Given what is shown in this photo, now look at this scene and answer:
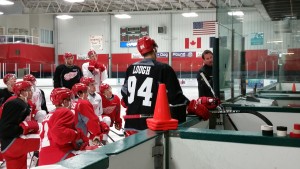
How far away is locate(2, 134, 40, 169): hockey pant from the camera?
→ 393 centimetres

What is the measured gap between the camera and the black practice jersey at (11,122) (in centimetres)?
389

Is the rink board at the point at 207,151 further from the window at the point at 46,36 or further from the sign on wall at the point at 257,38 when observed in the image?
the window at the point at 46,36

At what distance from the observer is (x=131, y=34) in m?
26.8

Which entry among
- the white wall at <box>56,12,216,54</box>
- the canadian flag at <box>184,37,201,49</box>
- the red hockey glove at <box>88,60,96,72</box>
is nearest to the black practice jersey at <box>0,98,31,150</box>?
the red hockey glove at <box>88,60,96,72</box>

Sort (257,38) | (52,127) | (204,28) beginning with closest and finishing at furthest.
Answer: (52,127) → (257,38) → (204,28)

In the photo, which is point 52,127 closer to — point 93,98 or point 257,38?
point 93,98

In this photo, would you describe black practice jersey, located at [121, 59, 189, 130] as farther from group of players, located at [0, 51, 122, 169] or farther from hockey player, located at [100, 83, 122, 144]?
hockey player, located at [100, 83, 122, 144]

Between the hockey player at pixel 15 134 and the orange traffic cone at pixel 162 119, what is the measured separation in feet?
7.05

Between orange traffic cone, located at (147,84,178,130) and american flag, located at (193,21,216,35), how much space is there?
23.0 m

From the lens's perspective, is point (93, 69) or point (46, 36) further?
point (46, 36)

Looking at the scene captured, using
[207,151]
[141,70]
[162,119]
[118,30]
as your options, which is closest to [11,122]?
[141,70]

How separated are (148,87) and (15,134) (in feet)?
5.63

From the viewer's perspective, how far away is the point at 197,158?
2111 mm

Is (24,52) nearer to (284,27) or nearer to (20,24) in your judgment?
(20,24)
